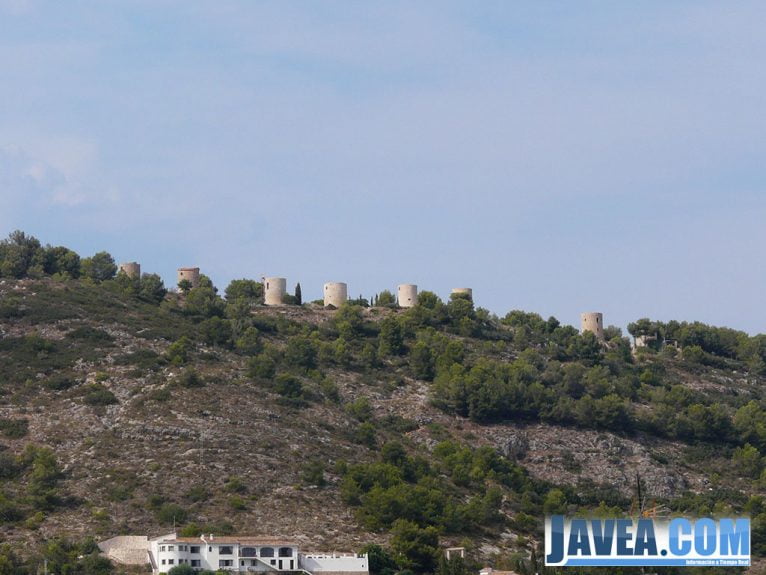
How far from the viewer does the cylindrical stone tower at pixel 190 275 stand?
15825 cm

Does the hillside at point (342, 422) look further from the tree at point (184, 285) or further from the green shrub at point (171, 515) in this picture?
the tree at point (184, 285)

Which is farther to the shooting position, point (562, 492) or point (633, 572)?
point (562, 492)

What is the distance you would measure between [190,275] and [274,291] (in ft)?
23.2

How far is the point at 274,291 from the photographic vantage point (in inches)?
6230

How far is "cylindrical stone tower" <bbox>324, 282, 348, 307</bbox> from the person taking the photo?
160m

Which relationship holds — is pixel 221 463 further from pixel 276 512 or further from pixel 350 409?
pixel 350 409

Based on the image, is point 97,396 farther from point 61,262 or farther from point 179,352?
point 61,262

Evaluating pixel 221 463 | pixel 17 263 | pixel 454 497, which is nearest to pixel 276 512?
pixel 221 463

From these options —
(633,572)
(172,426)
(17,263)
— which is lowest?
(633,572)

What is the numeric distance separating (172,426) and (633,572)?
28.9m

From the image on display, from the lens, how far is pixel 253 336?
138875 mm

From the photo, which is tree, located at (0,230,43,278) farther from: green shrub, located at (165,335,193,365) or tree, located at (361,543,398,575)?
tree, located at (361,543,398,575)
